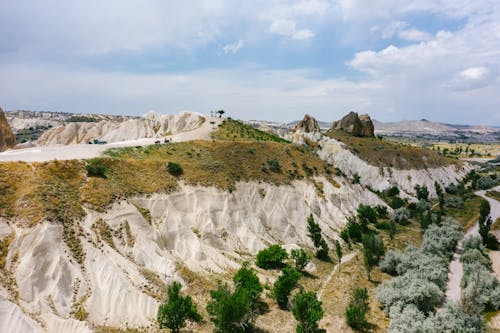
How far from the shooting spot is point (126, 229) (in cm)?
3422

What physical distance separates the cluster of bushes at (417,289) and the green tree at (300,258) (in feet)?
31.1

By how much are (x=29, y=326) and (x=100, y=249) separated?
8.78 metres

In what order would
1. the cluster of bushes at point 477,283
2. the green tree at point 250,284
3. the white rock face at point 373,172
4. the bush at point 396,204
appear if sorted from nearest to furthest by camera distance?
the green tree at point 250,284
the cluster of bushes at point 477,283
the bush at point 396,204
the white rock face at point 373,172

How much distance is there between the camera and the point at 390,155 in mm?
110938

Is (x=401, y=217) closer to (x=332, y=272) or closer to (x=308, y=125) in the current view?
(x=332, y=272)

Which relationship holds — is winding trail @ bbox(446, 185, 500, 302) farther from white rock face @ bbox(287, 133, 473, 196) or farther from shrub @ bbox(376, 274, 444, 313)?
white rock face @ bbox(287, 133, 473, 196)

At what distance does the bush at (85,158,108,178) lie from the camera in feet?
126

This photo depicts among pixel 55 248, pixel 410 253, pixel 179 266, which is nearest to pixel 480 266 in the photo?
pixel 410 253

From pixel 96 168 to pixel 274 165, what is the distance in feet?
110

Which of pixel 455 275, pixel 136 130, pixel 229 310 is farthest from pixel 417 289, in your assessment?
pixel 136 130

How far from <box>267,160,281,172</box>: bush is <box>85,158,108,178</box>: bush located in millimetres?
30974

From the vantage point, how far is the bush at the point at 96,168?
126ft

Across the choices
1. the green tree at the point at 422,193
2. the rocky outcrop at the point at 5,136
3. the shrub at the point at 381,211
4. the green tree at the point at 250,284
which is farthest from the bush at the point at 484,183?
the rocky outcrop at the point at 5,136

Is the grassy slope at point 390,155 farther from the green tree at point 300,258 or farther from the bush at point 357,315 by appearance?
the bush at point 357,315
